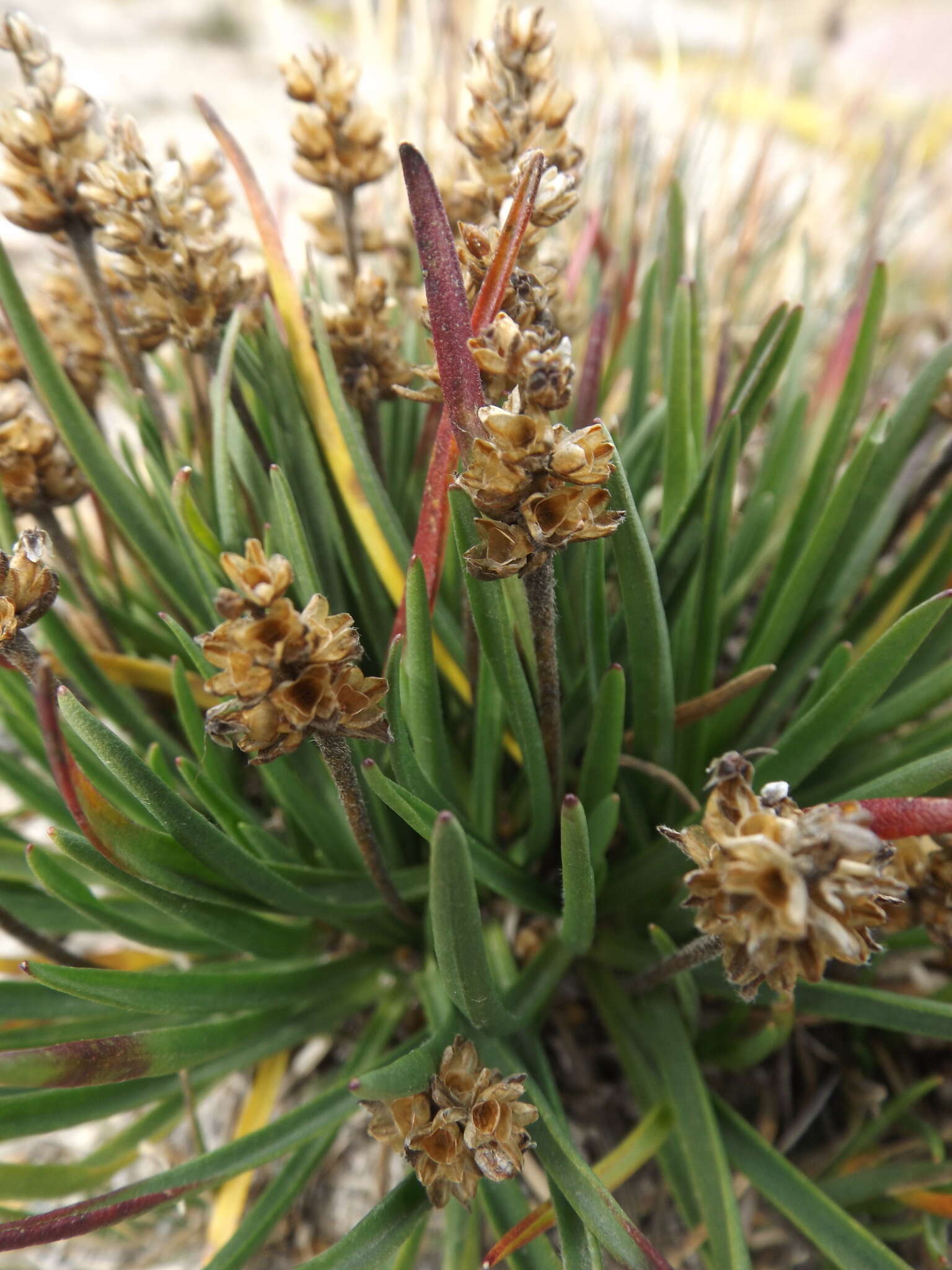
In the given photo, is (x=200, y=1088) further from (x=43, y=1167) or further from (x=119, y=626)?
(x=119, y=626)

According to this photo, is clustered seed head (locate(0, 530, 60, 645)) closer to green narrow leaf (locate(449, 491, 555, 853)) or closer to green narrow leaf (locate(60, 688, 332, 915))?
green narrow leaf (locate(60, 688, 332, 915))

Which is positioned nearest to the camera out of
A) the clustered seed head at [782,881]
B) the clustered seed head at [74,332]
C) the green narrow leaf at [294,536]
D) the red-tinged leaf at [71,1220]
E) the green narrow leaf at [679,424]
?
the clustered seed head at [782,881]

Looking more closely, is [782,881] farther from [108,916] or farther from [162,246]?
[162,246]

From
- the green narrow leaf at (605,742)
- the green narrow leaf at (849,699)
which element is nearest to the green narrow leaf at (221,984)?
the green narrow leaf at (605,742)

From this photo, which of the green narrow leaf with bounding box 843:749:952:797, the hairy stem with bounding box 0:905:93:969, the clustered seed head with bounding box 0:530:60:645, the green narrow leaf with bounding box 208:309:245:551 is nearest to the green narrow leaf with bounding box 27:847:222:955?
the hairy stem with bounding box 0:905:93:969

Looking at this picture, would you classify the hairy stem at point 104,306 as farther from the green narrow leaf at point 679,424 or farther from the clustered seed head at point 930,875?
the clustered seed head at point 930,875

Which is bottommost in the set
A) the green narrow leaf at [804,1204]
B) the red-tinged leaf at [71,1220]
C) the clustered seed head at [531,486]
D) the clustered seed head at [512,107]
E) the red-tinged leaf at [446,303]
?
the green narrow leaf at [804,1204]

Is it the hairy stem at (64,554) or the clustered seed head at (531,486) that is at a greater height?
the clustered seed head at (531,486)

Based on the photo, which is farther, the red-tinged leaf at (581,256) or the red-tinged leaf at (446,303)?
the red-tinged leaf at (581,256)
